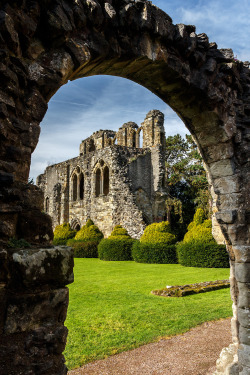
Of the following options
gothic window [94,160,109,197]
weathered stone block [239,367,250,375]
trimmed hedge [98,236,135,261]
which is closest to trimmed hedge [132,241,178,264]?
trimmed hedge [98,236,135,261]

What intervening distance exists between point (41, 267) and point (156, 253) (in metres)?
13.6

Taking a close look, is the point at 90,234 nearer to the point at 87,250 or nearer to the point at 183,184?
the point at 87,250

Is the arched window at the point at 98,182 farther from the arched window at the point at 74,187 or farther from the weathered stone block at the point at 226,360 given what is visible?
the weathered stone block at the point at 226,360

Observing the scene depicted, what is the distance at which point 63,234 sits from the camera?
22844mm

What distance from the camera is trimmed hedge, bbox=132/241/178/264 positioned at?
14.8 metres

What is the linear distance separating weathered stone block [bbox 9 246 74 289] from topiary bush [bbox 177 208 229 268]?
12.0 metres

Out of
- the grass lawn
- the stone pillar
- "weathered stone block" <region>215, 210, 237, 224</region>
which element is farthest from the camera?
the grass lawn

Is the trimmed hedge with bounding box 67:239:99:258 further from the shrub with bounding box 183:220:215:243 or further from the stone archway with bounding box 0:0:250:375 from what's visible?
the stone archway with bounding box 0:0:250:375

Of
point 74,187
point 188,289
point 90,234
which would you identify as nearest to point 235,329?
point 188,289

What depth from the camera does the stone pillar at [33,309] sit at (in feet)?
5.56

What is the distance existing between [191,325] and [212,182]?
2.95 metres

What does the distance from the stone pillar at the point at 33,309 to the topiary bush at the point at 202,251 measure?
12.0 metres

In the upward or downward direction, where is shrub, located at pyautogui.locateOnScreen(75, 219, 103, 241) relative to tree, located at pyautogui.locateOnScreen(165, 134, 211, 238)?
downward

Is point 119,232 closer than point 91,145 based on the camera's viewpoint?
Yes
